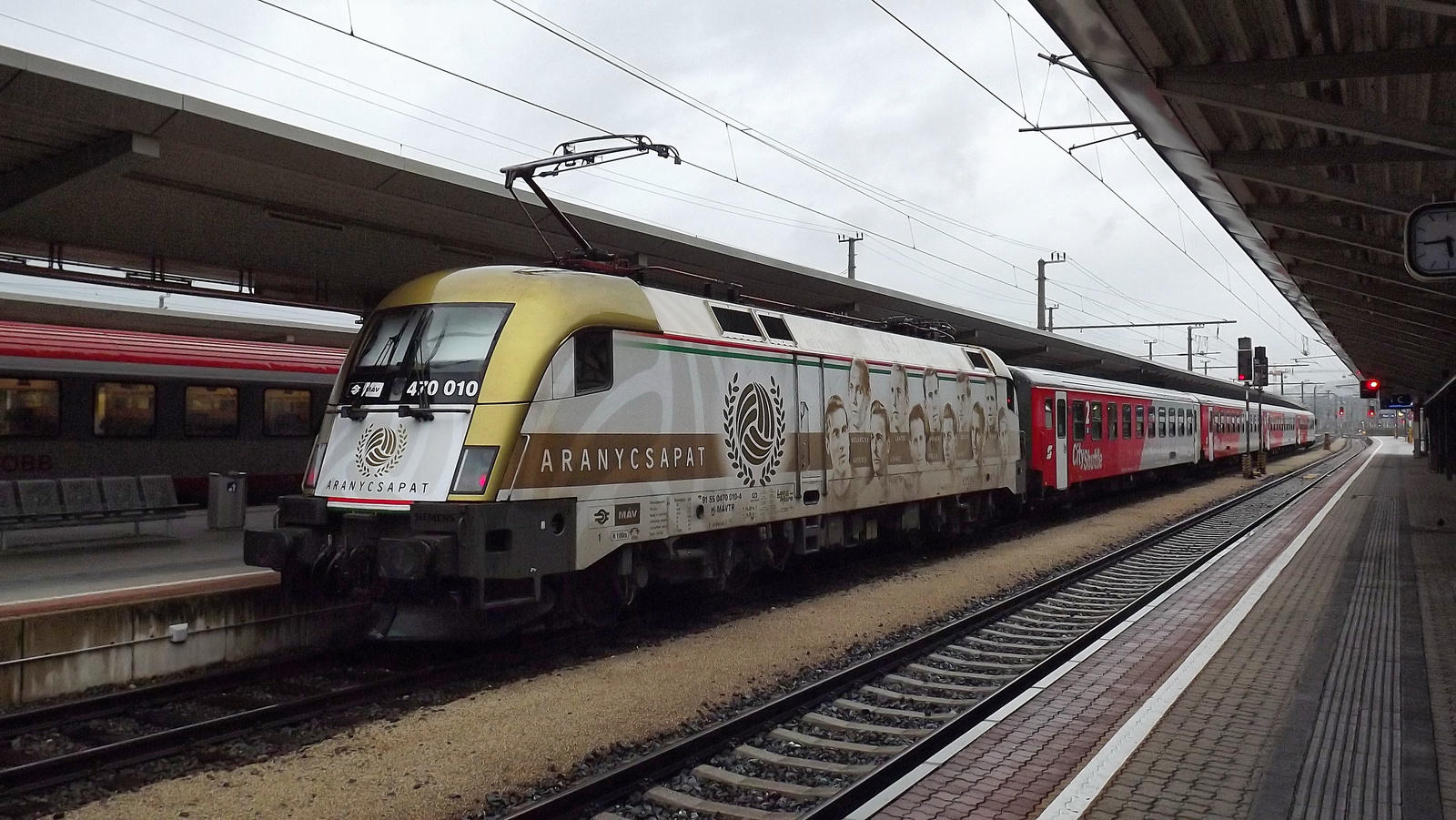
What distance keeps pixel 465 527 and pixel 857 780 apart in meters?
3.64

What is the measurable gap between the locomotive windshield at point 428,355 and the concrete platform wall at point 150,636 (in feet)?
7.21

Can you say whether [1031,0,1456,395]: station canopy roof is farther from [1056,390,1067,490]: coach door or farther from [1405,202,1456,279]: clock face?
[1056,390,1067,490]: coach door

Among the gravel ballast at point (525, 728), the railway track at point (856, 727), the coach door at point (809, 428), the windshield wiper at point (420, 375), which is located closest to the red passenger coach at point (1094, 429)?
the railway track at point (856, 727)

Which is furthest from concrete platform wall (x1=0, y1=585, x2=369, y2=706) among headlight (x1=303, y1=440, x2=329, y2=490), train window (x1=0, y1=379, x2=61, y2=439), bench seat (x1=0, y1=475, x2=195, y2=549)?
train window (x1=0, y1=379, x2=61, y2=439)

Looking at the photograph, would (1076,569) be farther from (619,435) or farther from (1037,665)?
(619,435)

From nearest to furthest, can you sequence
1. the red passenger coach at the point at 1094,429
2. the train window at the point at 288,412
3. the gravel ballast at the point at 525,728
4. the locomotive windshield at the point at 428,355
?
Answer: the gravel ballast at the point at 525,728 → the locomotive windshield at the point at 428,355 → the train window at the point at 288,412 → the red passenger coach at the point at 1094,429

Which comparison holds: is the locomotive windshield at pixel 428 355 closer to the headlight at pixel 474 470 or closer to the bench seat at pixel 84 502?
the headlight at pixel 474 470

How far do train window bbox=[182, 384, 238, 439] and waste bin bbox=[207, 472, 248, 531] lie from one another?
3.19 metres

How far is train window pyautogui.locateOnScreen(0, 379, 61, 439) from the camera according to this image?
14.7 meters

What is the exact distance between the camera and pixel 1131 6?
6.52 m

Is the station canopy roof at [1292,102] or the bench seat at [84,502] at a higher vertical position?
the station canopy roof at [1292,102]

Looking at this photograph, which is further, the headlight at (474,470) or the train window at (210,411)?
the train window at (210,411)

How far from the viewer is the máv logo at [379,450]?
8062mm

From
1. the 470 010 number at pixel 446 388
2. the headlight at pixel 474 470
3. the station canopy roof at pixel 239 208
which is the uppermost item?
the station canopy roof at pixel 239 208
